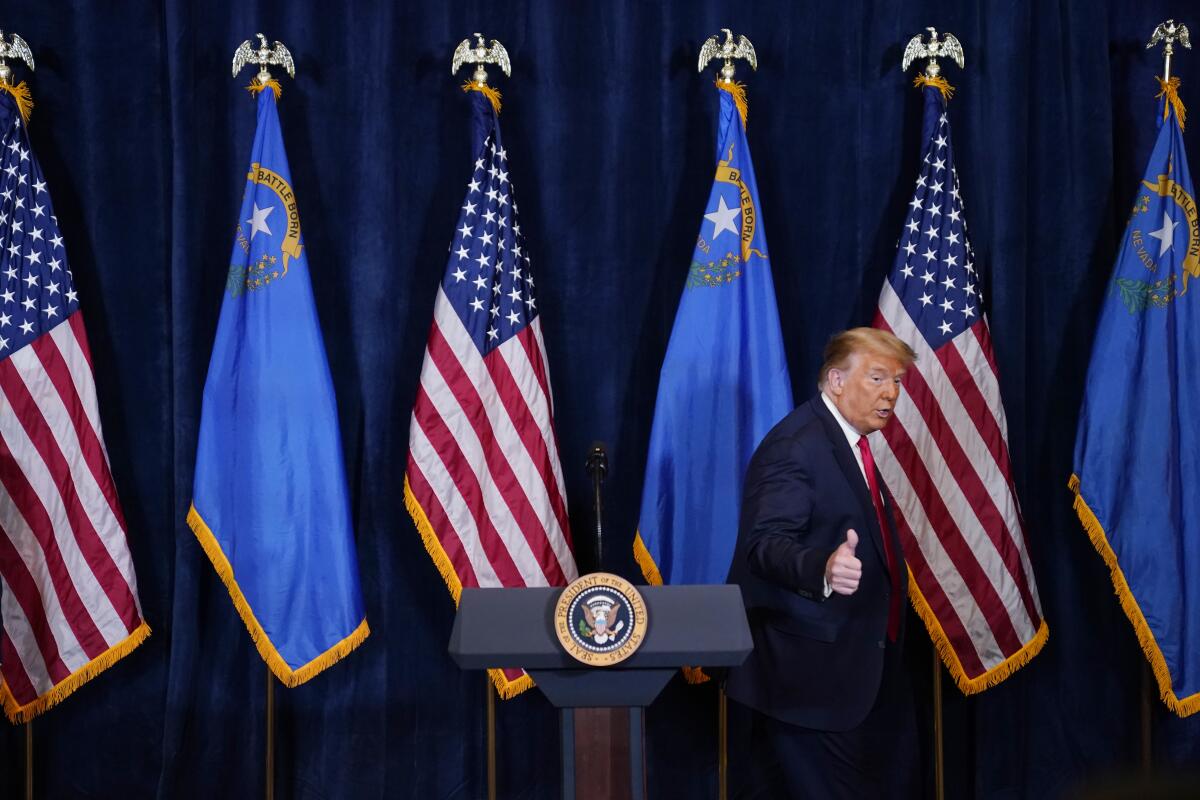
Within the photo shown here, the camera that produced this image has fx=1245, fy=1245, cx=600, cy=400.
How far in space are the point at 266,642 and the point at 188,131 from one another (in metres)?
1.76

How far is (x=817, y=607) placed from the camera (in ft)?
10.2

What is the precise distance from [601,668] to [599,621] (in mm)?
92

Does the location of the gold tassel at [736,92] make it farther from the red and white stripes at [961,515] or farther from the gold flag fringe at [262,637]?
the gold flag fringe at [262,637]

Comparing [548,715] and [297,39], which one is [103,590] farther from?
[297,39]

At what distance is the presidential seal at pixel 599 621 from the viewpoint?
240cm

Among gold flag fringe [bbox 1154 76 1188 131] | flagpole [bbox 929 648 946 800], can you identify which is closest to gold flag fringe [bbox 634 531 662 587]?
flagpole [bbox 929 648 946 800]

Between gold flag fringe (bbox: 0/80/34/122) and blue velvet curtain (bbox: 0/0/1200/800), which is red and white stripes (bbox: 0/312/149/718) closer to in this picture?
blue velvet curtain (bbox: 0/0/1200/800)

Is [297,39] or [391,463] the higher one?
[297,39]

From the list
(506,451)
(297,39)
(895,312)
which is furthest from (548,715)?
(297,39)

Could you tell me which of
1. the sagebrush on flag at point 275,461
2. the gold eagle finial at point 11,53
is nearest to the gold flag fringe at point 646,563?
the sagebrush on flag at point 275,461

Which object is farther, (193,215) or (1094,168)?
(1094,168)

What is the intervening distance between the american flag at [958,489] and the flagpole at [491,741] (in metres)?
1.49

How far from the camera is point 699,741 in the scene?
4.50m

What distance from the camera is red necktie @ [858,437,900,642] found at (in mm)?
3246
